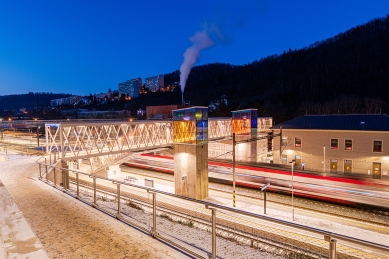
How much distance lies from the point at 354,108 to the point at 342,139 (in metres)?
25.3

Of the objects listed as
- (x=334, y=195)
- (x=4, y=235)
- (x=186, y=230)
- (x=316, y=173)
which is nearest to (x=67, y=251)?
(x=4, y=235)

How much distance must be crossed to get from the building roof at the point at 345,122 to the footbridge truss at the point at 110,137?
8721 mm

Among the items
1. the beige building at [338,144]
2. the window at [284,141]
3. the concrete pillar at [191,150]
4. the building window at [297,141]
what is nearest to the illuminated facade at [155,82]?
the window at [284,141]

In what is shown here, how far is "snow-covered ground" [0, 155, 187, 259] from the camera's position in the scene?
4820mm

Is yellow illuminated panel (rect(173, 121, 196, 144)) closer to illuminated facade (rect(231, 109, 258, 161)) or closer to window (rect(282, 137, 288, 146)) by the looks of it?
illuminated facade (rect(231, 109, 258, 161))

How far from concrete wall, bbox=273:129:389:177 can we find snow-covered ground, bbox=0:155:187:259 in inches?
891

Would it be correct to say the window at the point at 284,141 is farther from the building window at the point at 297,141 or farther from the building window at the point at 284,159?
the building window at the point at 284,159

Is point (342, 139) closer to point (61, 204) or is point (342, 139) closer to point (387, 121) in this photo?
point (387, 121)

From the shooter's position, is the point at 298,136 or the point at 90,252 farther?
the point at 298,136

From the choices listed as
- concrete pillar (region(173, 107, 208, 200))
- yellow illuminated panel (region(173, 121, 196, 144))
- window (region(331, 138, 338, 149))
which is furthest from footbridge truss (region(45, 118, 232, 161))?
window (region(331, 138, 338, 149))

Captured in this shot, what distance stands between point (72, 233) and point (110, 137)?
21294 mm

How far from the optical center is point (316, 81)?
268ft

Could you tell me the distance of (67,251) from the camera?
495 cm

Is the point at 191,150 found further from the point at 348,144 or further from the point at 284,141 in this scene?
the point at 348,144
